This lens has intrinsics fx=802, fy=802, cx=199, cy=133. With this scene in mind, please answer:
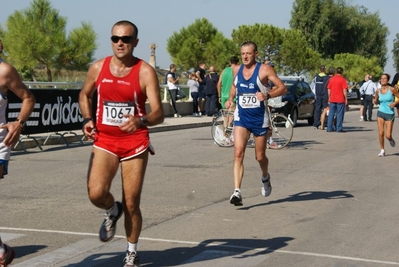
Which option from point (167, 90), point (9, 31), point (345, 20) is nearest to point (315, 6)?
point (345, 20)

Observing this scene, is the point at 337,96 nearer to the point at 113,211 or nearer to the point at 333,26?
the point at 113,211

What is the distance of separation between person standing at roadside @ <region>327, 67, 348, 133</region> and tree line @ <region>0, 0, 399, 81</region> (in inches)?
1502

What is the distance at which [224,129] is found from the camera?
1802cm

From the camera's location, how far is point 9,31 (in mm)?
58312

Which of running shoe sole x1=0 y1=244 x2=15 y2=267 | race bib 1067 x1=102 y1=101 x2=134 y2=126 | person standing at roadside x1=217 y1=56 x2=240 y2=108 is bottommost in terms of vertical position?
running shoe sole x1=0 y1=244 x2=15 y2=267

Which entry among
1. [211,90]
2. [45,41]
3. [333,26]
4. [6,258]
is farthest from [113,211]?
[333,26]

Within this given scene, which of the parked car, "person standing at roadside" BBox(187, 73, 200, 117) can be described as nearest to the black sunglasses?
the parked car

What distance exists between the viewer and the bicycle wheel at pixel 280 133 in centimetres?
1778

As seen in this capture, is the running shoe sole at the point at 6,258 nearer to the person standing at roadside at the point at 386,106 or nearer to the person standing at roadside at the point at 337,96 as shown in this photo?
the person standing at roadside at the point at 386,106

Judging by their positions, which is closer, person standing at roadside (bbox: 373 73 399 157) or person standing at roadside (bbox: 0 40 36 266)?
person standing at roadside (bbox: 0 40 36 266)

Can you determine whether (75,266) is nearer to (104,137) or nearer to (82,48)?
(104,137)

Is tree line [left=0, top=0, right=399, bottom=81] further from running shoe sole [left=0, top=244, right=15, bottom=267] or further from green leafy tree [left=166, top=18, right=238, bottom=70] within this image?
running shoe sole [left=0, top=244, right=15, bottom=267]

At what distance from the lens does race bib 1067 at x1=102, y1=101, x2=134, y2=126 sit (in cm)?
624

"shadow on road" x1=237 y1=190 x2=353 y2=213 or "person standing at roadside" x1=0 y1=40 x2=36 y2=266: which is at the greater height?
"person standing at roadside" x1=0 y1=40 x2=36 y2=266
